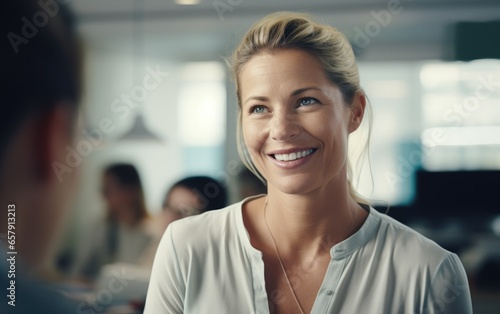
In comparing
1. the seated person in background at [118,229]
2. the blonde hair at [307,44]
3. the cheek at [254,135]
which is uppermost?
the blonde hair at [307,44]

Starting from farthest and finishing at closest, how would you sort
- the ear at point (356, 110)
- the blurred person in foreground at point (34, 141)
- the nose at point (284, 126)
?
the blurred person in foreground at point (34, 141) → the ear at point (356, 110) → the nose at point (284, 126)

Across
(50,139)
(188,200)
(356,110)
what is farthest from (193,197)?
(356,110)

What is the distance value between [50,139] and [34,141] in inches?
2.1

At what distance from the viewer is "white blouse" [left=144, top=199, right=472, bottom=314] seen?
111 cm

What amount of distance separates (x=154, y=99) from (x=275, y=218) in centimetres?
75

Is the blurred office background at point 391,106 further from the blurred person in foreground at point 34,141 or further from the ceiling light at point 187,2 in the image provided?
the blurred person in foreground at point 34,141

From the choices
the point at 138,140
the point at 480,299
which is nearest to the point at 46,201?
the point at 138,140

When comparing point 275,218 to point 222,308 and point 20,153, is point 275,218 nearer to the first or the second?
point 222,308

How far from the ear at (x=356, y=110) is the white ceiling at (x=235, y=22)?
54 cm

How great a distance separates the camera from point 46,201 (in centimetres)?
190

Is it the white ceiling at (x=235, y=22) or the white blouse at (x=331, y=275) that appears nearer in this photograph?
the white blouse at (x=331, y=275)

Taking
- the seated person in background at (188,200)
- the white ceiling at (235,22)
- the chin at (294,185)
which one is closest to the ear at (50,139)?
the white ceiling at (235,22)

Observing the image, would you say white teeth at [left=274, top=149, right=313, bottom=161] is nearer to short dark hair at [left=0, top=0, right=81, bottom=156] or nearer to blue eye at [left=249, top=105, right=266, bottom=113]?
blue eye at [left=249, top=105, right=266, bottom=113]

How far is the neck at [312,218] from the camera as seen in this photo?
1163mm
